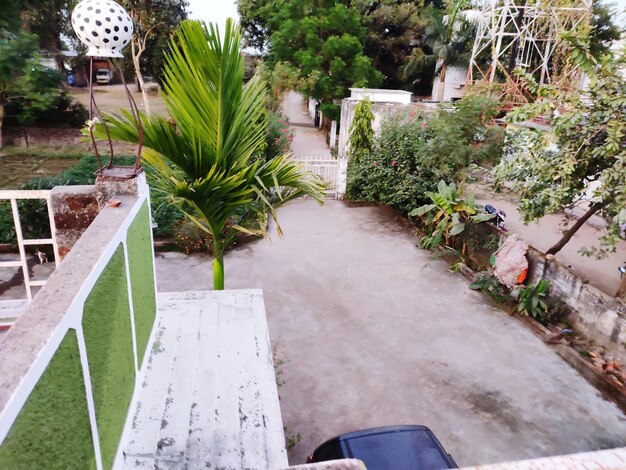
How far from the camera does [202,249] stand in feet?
31.7

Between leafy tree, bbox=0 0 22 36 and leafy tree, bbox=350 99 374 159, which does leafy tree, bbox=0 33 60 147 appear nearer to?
leafy tree, bbox=0 0 22 36

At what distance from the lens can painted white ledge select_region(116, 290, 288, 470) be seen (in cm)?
264

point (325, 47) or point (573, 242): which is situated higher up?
point (325, 47)

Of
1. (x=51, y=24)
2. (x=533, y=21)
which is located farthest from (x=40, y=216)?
(x=51, y=24)

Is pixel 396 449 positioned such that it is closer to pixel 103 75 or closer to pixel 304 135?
pixel 103 75

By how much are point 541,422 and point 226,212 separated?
14.6 ft

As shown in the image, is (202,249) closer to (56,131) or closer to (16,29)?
(16,29)

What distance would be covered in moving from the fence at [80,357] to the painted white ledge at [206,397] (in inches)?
8.4

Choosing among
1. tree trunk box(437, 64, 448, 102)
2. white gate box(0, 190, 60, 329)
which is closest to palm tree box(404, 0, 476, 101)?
tree trunk box(437, 64, 448, 102)

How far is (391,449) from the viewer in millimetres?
3842

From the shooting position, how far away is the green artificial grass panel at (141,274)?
9.76 ft

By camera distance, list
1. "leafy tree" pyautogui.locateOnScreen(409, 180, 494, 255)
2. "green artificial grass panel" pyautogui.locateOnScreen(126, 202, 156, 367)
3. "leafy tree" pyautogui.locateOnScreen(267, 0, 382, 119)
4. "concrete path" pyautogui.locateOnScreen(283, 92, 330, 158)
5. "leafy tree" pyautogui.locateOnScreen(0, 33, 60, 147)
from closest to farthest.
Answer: "green artificial grass panel" pyautogui.locateOnScreen(126, 202, 156, 367)
"leafy tree" pyautogui.locateOnScreen(409, 180, 494, 255)
"leafy tree" pyautogui.locateOnScreen(0, 33, 60, 147)
"concrete path" pyautogui.locateOnScreen(283, 92, 330, 158)
"leafy tree" pyautogui.locateOnScreen(267, 0, 382, 119)

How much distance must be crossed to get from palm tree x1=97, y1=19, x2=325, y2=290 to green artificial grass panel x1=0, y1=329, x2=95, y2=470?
87.5 inches

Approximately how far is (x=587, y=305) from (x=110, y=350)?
6999mm
